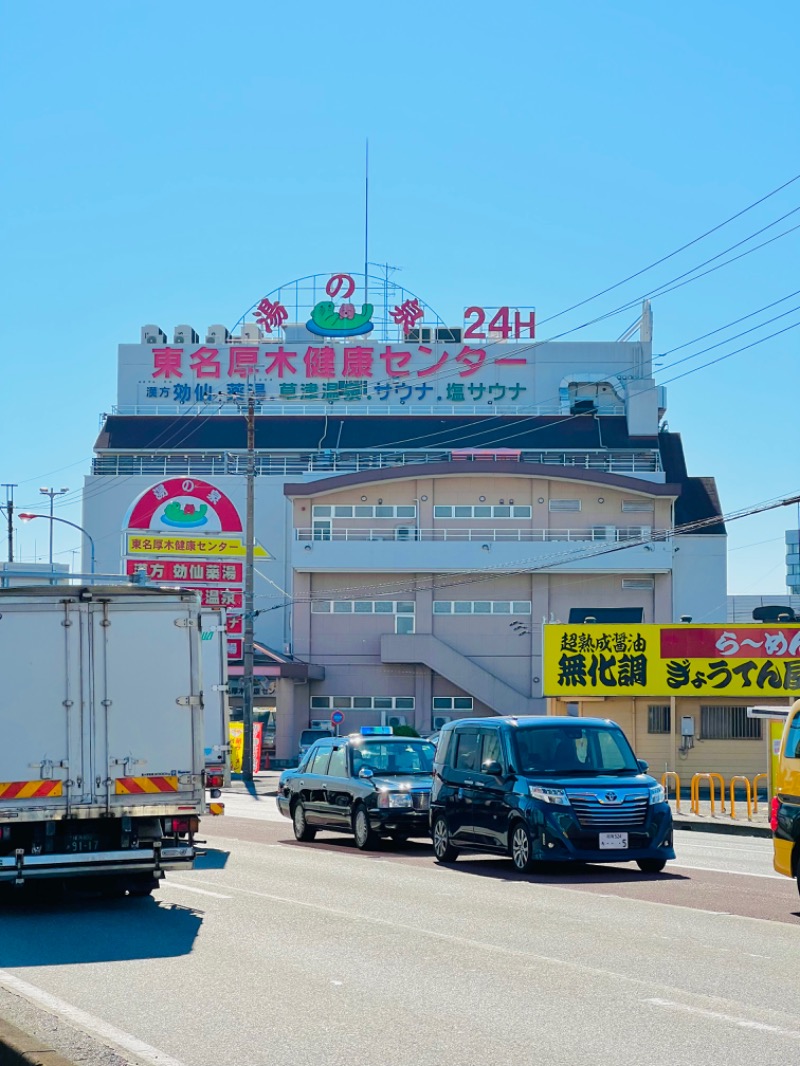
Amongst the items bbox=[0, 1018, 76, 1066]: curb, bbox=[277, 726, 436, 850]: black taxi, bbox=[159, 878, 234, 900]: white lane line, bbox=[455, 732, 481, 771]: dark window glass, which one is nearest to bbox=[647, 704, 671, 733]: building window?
bbox=[277, 726, 436, 850]: black taxi

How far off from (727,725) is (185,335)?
2255 inches

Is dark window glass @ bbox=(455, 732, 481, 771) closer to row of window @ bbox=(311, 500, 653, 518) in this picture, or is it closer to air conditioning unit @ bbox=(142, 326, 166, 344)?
row of window @ bbox=(311, 500, 653, 518)

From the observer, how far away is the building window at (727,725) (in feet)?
133

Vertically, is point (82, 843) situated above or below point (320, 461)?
below

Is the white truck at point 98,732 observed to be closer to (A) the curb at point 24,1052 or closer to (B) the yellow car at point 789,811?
(B) the yellow car at point 789,811

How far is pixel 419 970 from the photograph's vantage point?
10195mm

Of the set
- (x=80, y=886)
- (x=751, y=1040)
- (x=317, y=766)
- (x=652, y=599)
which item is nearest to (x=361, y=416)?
(x=652, y=599)

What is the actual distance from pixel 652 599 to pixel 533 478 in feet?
24.4

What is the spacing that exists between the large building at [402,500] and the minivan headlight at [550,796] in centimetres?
2052

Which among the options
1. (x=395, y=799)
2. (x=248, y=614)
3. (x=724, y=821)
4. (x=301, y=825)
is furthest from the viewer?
(x=248, y=614)

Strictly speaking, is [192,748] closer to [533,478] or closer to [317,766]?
[317,766]

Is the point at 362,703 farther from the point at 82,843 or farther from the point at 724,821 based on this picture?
the point at 82,843

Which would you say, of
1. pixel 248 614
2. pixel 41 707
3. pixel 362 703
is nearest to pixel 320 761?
pixel 41 707

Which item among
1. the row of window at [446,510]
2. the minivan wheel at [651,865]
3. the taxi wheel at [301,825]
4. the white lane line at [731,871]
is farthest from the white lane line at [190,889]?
the row of window at [446,510]
